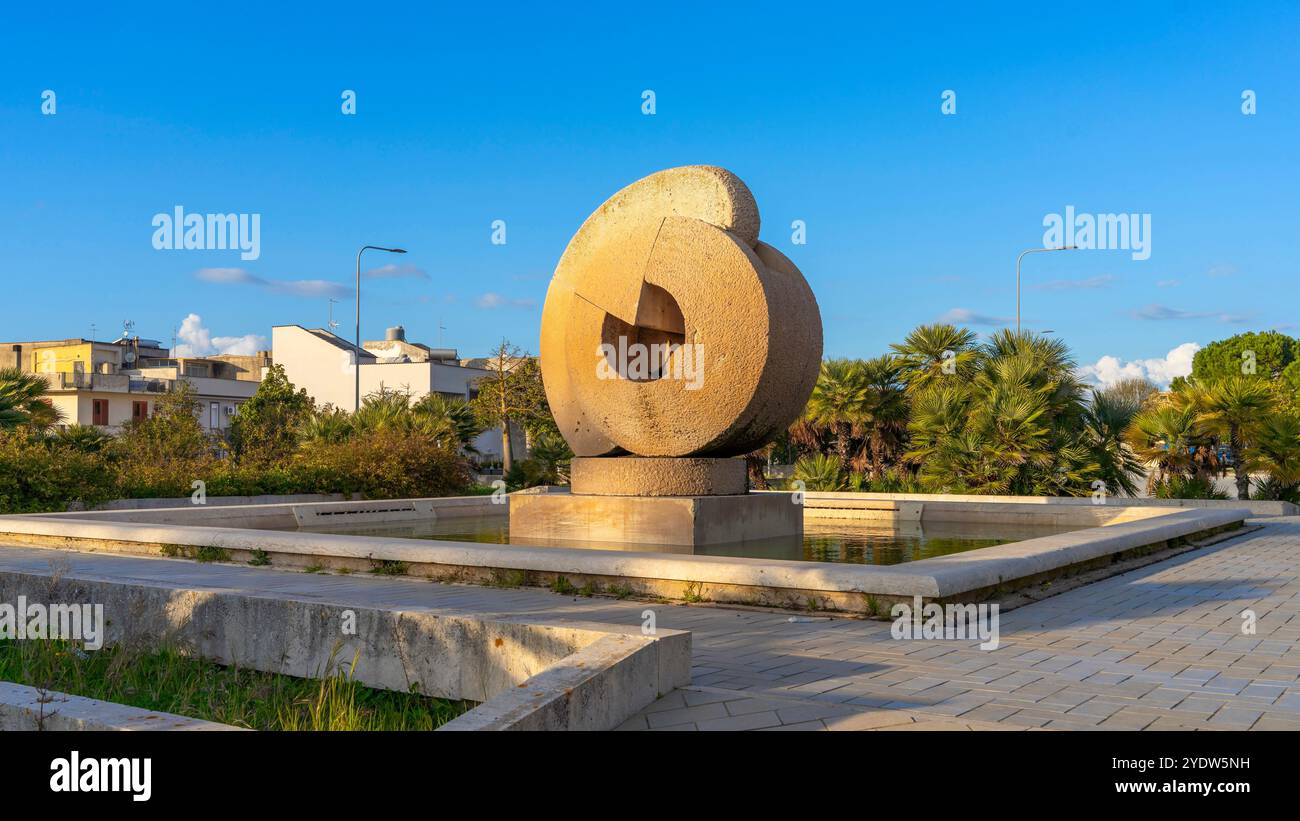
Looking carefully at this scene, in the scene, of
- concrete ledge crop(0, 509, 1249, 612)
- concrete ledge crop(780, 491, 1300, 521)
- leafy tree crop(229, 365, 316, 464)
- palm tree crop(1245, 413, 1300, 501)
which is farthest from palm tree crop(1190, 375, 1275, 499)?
leafy tree crop(229, 365, 316, 464)

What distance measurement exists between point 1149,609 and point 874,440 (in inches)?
781

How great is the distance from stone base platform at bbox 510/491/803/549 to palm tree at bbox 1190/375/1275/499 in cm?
1401

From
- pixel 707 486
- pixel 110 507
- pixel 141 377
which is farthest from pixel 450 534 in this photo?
pixel 141 377

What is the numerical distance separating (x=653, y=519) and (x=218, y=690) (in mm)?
6640

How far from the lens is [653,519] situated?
483 inches

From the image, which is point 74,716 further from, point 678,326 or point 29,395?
point 29,395

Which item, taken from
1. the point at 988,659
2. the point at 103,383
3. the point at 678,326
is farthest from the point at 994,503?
the point at 103,383

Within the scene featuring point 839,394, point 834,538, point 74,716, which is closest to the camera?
point 74,716

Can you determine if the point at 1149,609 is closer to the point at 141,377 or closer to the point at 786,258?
the point at 786,258

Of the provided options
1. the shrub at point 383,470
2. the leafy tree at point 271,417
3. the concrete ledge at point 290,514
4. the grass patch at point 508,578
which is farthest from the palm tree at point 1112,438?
the leafy tree at point 271,417

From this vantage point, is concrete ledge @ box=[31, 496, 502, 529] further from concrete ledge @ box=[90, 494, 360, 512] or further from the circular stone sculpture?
the circular stone sculpture

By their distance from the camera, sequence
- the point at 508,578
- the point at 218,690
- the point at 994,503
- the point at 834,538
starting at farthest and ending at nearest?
the point at 994,503 < the point at 834,538 < the point at 508,578 < the point at 218,690

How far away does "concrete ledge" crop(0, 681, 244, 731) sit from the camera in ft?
12.9

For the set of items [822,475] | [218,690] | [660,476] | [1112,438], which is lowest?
[218,690]
